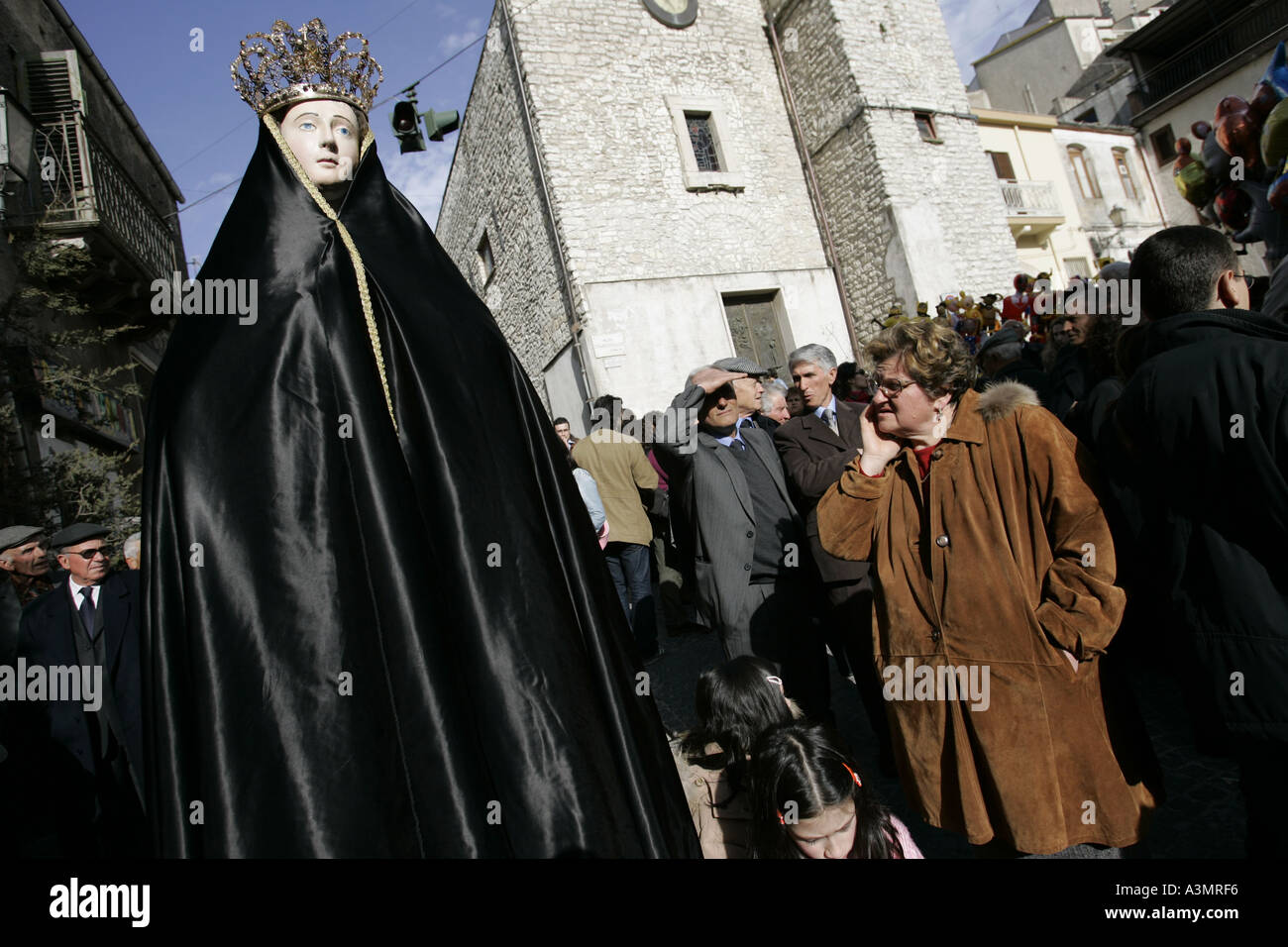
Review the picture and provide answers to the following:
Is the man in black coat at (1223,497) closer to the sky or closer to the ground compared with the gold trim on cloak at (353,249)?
closer to the ground

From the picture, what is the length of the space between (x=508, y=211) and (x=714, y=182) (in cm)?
427

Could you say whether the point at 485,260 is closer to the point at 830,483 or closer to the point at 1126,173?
the point at 830,483

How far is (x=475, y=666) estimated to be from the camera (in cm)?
164

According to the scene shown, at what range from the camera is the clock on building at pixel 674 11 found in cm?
1501

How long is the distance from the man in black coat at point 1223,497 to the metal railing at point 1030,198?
21913 mm

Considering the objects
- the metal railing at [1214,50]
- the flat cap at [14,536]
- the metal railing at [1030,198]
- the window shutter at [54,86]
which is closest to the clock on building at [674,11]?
Answer: the window shutter at [54,86]

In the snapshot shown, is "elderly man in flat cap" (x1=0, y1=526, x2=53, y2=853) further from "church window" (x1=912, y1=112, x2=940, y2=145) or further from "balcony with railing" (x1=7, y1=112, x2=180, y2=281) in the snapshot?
"church window" (x1=912, y1=112, x2=940, y2=145)

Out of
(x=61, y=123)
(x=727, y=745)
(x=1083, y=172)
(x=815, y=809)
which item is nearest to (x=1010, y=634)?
(x=815, y=809)

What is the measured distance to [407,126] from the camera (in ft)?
31.1

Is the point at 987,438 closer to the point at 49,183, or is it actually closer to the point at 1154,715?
the point at 1154,715

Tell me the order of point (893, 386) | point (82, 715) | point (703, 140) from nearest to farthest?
point (893, 386)
point (82, 715)
point (703, 140)

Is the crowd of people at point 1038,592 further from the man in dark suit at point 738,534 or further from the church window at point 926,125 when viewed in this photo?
the church window at point 926,125
